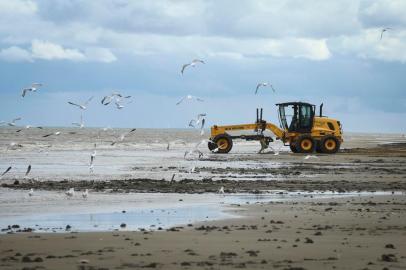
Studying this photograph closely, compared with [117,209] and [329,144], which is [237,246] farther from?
[329,144]

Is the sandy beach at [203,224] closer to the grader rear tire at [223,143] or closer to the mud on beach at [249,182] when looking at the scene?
the mud on beach at [249,182]

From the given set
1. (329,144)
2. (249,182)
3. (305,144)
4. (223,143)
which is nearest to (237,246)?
(249,182)

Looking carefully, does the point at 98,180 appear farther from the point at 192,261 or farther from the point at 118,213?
the point at 192,261

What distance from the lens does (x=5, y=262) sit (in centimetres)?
1031

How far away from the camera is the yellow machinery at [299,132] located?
49656mm

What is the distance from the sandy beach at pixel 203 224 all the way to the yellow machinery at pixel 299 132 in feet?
75.2

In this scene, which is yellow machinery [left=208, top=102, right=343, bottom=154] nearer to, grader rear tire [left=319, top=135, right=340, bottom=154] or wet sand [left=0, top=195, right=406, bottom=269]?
grader rear tire [left=319, top=135, right=340, bottom=154]

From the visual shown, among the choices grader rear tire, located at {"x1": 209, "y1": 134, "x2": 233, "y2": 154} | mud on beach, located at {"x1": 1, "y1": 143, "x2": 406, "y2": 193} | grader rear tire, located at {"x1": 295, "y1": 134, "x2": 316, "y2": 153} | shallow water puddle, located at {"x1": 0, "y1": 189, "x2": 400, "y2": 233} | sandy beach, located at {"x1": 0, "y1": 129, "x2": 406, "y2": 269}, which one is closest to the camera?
sandy beach, located at {"x1": 0, "y1": 129, "x2": 406, "y2": 269}

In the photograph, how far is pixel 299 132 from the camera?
49969mm

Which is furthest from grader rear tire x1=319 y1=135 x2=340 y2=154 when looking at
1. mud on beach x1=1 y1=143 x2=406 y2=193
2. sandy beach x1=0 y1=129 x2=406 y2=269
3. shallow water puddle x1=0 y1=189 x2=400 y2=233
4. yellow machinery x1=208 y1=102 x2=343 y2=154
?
shallow water puddle x1=0 y1=189 x2=400 y2=233

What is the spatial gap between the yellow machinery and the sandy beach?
2292 cm

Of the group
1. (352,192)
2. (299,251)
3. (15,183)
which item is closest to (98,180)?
(15,183)

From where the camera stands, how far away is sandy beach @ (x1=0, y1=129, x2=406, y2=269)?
34.7 feet

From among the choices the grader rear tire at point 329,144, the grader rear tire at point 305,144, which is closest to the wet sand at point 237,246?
the grader rear tire at point 305,144
